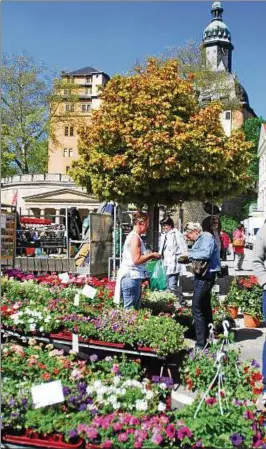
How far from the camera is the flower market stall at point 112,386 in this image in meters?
3.45

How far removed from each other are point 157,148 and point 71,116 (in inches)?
1594

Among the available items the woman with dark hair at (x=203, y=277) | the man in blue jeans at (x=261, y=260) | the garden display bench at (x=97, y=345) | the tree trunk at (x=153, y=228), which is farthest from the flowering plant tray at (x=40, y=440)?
the tree trunk at (x=153, y=228)

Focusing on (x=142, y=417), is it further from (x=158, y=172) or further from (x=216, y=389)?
(x=158, y=172)

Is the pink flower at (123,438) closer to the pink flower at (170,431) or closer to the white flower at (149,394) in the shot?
the pink flower at (170,431)

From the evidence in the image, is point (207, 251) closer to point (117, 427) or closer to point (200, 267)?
point (200, 267)

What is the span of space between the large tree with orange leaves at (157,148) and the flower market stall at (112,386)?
29.5 ft

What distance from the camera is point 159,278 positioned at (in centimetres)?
962

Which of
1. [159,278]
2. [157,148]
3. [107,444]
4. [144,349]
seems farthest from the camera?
[157,148]

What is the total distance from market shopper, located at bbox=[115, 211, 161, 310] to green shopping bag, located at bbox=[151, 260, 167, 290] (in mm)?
3052

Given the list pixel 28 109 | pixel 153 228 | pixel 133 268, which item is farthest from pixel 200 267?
pixel 28 109

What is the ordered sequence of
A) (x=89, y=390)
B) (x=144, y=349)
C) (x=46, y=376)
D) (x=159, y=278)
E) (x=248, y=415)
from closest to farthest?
(x=248, y=415) → (x=89, y=390) → (x=46, y=376) → (x=144, y=349) → (x=159, y=278)

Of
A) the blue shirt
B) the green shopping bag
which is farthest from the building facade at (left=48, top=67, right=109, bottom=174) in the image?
the blue shirt

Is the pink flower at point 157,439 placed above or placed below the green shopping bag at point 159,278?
below

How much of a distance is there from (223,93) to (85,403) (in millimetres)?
42534
